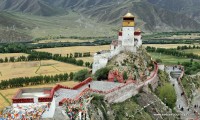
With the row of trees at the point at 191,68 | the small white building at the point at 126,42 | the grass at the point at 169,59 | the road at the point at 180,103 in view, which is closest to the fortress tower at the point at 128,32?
the small white building at the point at 126,42

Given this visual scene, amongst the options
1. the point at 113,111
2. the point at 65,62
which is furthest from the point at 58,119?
the point at 65,62

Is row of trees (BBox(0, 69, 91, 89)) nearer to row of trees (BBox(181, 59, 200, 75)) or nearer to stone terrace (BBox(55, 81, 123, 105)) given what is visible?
stone terrace (BBox(55, 81, 123, 105))

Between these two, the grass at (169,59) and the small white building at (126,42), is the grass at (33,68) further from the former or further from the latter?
the grass at (169,59)

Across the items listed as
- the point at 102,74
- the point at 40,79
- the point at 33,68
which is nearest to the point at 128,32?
the point at 102,74

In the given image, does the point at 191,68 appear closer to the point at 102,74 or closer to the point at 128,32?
the point at 128,32

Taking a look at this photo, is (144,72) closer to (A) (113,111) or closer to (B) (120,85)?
(B) (120,85)
